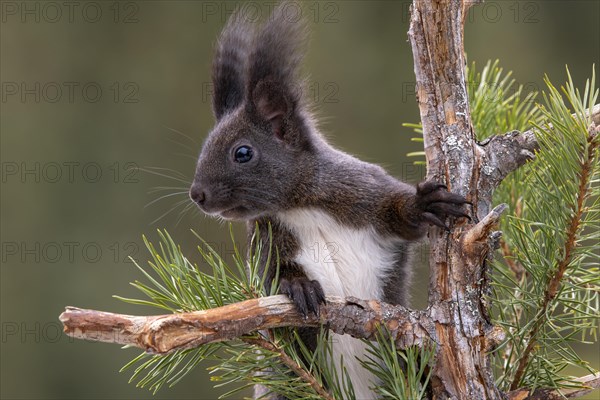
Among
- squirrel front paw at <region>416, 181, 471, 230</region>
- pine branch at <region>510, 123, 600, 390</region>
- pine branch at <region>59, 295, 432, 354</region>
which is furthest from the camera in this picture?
squirrel front paw at <region>416, 181, 471, 230</region>

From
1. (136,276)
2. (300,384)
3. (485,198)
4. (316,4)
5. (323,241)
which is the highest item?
(316,4)

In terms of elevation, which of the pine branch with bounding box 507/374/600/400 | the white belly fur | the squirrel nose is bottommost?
the pine branch with bounding box 507/374/600/400

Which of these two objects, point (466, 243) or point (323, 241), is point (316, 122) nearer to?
point (323, 241)

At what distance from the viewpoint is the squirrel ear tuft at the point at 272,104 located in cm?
159

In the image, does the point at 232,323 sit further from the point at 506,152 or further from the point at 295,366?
the point at 506,152

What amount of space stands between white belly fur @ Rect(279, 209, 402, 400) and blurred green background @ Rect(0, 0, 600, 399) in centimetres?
140

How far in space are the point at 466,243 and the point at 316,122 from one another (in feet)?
2.32

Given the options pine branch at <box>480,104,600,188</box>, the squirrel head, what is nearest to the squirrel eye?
the squirrel head

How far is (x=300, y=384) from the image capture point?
1.14m

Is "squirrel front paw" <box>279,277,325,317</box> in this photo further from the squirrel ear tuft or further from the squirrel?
the squirrel ear tuft

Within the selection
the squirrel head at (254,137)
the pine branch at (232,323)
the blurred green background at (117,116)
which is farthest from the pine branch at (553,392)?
the blurred green background at (117,116)

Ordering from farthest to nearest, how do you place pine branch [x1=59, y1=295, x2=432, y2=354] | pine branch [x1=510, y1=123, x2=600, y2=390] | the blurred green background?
the blurred green background
pine branch [x1=510, y1=123, x2=600, y2=390]
pine branch [x1=59, y1=295, x2=432, y2=354]

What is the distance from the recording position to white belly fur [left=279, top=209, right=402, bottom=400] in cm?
156

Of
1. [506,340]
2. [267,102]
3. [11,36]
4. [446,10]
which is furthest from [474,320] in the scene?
[11,36]
